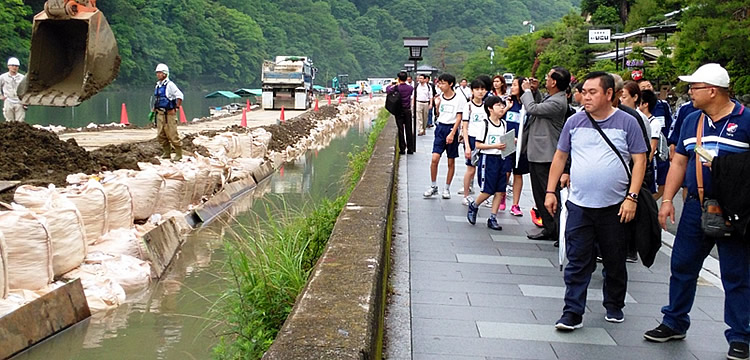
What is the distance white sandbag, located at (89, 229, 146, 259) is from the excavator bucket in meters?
3.34

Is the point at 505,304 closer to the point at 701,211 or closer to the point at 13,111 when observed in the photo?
the point at 701,211

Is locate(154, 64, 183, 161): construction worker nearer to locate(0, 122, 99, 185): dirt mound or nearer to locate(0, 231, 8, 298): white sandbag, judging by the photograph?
locate(0, 122, 99, 185): dirt mound

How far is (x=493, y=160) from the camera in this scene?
820 cm

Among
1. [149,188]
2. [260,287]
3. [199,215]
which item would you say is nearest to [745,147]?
[260,287]

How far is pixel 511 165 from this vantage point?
27.3 feet

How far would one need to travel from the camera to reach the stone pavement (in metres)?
4.42

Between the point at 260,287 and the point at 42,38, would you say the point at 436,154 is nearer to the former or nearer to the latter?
the point at 260,287

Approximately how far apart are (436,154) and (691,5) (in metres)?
10.3

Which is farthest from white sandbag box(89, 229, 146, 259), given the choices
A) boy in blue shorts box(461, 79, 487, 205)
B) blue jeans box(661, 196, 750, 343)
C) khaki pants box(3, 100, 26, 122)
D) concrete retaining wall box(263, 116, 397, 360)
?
khaki pants box(3, 100, 26, 122)

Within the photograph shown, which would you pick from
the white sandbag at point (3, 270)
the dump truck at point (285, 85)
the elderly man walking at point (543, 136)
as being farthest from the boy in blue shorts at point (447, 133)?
the dump truck at point (285, 85)

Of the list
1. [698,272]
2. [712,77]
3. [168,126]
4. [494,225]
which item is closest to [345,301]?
[698,272]

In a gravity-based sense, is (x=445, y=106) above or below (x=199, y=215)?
above

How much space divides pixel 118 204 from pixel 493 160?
4363 mm

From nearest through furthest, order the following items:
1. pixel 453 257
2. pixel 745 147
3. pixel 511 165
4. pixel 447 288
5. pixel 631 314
A: pixel 745 147
pixel 631 314
pixel 447 288
pixel 453 257
pixel 511 165
